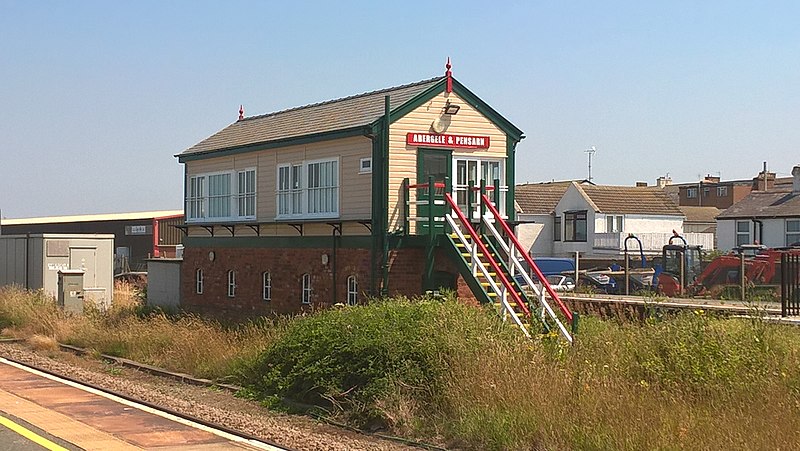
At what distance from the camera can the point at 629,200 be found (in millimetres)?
60250

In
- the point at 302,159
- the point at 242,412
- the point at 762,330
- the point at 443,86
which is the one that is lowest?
the point at 242,412

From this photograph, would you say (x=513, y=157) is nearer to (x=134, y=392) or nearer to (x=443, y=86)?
(x=443, y=86)

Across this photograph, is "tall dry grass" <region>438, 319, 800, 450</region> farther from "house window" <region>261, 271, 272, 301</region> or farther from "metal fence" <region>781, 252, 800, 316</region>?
"house window" <region>261, 271, 272, 301</region>

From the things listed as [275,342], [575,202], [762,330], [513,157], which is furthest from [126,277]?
[762,330]

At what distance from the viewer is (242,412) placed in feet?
48.1

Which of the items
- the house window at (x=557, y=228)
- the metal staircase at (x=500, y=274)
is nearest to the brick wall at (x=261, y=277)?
the metal staircase at (x=500, y=274)

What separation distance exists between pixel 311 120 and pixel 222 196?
379cm

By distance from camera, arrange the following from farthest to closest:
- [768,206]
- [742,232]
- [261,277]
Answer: [742,232], [768,206], [261,277]

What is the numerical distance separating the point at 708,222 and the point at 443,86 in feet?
182

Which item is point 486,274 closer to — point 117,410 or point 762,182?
point 117,410

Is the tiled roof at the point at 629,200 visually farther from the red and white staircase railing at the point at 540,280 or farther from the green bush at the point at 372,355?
the green bush at the point at 372,355

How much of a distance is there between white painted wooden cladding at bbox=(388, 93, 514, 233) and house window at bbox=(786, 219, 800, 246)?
29223 millimetres

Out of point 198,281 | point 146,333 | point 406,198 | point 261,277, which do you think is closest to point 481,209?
point 406,198

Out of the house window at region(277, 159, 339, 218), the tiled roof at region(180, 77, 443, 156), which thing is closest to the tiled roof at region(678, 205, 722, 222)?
the tiled roof at region(180, 77, 443, 156)
